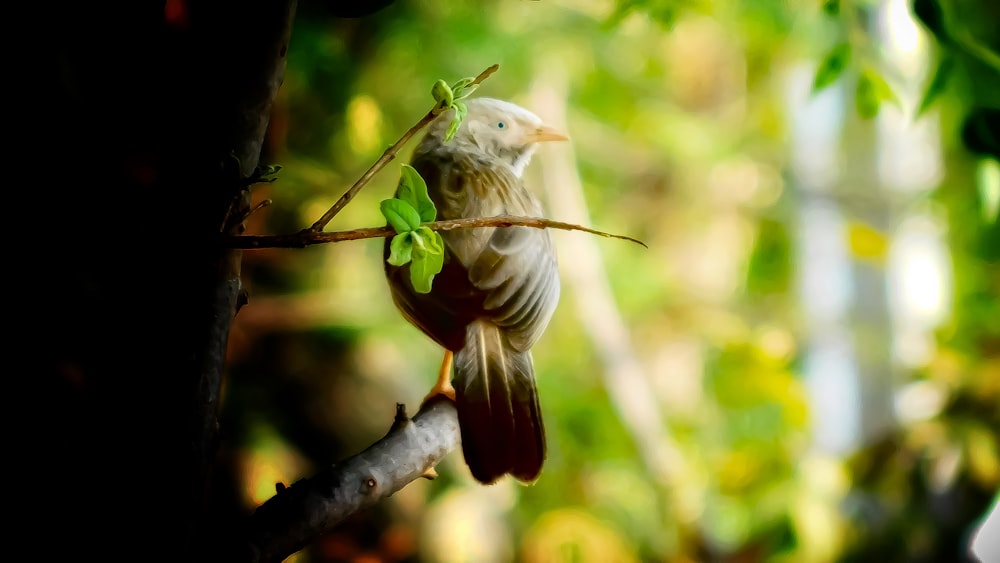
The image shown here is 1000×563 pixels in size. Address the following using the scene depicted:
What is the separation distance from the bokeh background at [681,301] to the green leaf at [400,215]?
0.47m

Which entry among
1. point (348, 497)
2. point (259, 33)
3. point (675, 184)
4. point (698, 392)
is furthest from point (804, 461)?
point (259, 33)

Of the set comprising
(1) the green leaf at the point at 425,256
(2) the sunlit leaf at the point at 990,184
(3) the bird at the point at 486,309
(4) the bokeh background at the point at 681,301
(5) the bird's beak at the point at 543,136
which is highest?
(1) the green leaf at the point at 425,256

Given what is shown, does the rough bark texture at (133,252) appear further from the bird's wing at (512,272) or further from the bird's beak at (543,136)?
the bird's beak at (543,136)

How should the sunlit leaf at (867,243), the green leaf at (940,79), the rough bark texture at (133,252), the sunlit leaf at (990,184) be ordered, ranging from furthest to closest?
the sunlit leaf at (867,243) → the sunlit leaf at (990,184) → the green leaf at (940,79) → the rough bark texture at (133,252)

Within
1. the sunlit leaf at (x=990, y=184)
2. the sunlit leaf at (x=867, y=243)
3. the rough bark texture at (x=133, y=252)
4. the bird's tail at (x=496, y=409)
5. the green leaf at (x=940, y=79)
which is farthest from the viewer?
the sunlit leaf at (x=867, y=243)

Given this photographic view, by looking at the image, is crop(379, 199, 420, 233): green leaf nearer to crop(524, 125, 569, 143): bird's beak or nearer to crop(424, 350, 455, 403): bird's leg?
crop(424, 350, 455, 403): bird's leg

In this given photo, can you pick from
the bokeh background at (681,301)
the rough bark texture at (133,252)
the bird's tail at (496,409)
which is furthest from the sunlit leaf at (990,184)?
the rough bark texture at (133,252)

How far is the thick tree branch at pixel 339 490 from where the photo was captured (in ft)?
1.77

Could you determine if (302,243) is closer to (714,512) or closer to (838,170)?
(714,512)

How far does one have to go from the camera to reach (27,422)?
1.78 feet

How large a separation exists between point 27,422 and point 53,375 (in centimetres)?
3

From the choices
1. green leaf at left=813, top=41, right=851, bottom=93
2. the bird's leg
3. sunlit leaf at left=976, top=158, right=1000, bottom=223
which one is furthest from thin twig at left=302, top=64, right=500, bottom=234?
sunlit leaf at left=976, top=158, right=1000, bottom=223

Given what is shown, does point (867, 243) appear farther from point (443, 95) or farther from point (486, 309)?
point (443, 95)

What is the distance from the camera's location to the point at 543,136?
87 centimetres
